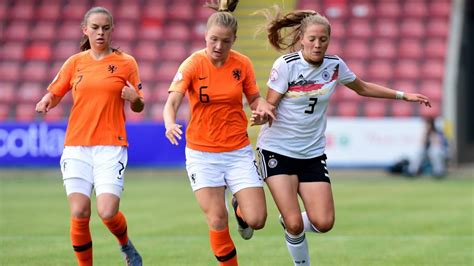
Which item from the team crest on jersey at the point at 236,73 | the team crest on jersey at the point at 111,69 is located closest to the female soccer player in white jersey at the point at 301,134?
the team crest on jersey at the point at 236,73

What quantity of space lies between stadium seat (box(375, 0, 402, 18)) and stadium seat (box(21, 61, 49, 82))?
30.9 ft

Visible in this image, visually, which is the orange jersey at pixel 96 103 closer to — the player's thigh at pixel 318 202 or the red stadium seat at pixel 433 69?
the player's thigh at pixel 318 202

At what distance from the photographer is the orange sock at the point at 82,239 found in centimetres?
825

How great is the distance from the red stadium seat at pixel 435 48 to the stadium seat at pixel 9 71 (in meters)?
11.3

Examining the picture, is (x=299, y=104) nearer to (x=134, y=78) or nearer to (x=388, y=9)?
(x=134, y=78)

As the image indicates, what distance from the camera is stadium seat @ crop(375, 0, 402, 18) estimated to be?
28453 millimetres

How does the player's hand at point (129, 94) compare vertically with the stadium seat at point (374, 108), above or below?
above

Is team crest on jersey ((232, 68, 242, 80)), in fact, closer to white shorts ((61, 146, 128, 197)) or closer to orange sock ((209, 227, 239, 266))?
white shorts ((61, 146, 128, 197))

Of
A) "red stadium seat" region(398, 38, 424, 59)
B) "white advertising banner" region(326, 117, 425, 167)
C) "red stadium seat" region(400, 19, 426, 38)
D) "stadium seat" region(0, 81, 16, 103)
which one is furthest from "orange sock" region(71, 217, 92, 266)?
"red stadium seat" region(400, 19, 426, 38)

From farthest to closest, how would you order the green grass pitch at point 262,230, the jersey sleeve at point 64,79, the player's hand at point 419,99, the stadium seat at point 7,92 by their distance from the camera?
the stadium seat at point 7,92, the green grass pitch at point 262,230, the player's hand at point 419,99, the jersey sleeve at point 64,79

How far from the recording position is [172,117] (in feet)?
26.0

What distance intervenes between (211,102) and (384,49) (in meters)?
20.2

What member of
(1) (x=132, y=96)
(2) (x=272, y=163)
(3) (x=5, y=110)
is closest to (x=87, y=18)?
(1) (x=132, y=96)

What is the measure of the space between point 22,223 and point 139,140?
33.1 ft
